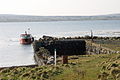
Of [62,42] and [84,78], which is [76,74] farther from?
[62,42]

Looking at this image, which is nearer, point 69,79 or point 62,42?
point 69,79

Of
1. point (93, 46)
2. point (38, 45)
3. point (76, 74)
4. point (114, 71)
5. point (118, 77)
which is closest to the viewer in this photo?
point (118, 77)

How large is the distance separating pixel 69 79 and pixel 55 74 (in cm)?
253

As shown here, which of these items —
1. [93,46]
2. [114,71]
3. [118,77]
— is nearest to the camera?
[118,77]

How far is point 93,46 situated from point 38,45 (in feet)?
49.4

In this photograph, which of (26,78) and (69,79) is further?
(26,78)

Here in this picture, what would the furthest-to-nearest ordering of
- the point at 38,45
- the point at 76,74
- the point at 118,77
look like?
1. the point at 38,45
2. the point at 76,74
3. the point at 118,77

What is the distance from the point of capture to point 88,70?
27.8 m

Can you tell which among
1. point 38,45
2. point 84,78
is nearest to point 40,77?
point 84,78

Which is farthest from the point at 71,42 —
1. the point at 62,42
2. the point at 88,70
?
the point at 88,70

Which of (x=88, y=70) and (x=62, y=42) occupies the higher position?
(x=88, y=70)

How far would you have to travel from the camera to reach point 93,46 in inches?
2623

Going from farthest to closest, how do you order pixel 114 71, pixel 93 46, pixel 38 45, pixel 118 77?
pixel 38 45, pixel 93 46, pixel 114 71, pixel 118 77

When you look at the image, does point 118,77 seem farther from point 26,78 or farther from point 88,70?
point 26,78
